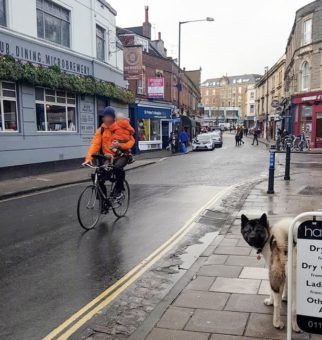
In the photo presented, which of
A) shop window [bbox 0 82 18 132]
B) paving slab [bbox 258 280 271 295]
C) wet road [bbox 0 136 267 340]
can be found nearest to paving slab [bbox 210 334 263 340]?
paving slab [bbox 258 280 271 295]

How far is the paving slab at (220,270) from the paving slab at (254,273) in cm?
6

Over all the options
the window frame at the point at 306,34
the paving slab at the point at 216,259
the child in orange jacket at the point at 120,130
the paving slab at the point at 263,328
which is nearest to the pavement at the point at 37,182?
the child in orange jacket at the point at 120,130

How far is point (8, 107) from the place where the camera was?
49.5ft

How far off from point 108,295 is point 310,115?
31994 mm

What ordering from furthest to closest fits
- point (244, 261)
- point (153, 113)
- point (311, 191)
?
point (153, 113), point (311, 191), point (244, 261)

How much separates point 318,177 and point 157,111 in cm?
2088

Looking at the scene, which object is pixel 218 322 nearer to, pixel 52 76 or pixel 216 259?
pixel 216 259

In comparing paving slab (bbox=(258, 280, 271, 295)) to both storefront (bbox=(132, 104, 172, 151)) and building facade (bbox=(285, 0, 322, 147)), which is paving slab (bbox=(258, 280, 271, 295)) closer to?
storefront (bbox=(132, 104, 172, 151))

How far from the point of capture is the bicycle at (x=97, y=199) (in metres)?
7.34

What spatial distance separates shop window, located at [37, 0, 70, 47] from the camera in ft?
55.5

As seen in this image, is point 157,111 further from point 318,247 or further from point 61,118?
point 318,247

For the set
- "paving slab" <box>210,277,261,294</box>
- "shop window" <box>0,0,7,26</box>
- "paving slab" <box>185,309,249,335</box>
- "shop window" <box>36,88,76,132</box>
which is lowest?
"paving slab" <box>210,277,261,294</box>

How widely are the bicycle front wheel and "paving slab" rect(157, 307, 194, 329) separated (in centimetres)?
362

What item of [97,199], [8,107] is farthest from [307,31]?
[97,199]
